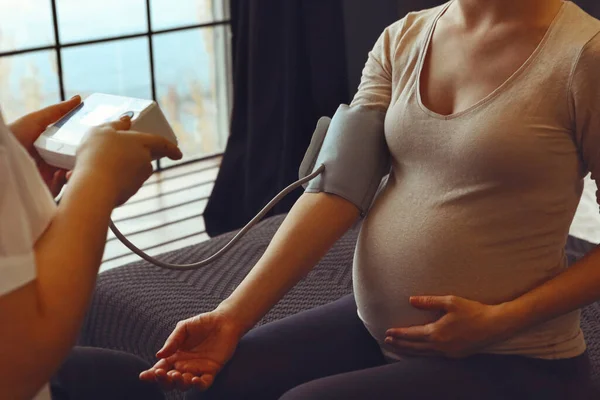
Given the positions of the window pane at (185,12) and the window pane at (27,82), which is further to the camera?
the window pane at (185,12)

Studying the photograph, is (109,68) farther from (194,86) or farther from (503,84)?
(503,84)

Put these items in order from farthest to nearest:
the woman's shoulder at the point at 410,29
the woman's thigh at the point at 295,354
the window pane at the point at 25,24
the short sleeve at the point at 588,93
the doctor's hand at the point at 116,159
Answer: the window pane at the point at 25,24 → the woman's shoulder at the point at 410,29 → the woman's thigh at the point at 295,354 → the short sleeve at the point at 588,93 → the doctor's hand at the point at 116,159

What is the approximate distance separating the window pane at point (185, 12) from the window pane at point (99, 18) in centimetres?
5

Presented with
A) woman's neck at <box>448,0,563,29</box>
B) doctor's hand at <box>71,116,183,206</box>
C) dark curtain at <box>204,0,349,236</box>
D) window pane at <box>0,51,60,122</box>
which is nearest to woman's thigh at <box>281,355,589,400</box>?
doctor's hand at <box>71,116,183,206</box>

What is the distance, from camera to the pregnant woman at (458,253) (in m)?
1.15

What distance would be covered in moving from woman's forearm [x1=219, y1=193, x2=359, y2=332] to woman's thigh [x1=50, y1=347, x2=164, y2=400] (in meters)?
0.19

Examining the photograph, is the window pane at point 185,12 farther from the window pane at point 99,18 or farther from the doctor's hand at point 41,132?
the doctor's hand at point 41,132

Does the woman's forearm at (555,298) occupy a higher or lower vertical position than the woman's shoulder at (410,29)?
lower

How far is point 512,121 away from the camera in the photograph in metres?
1.16

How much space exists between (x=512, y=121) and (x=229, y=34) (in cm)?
207

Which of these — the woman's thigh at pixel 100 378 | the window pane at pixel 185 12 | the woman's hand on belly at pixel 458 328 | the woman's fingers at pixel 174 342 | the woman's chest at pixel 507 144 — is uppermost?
the woman's chest at pixel 507 144

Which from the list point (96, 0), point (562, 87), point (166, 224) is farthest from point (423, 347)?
point (96, 0)

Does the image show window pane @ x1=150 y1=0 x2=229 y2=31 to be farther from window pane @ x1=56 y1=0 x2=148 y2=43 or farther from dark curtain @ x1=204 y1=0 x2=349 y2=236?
dark curtain @ x1=204 y1=0 x2=349 y2=236

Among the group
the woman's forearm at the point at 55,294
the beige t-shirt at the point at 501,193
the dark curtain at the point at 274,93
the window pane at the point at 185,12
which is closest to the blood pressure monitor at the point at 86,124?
the woman's forearm at the point at 55,294
